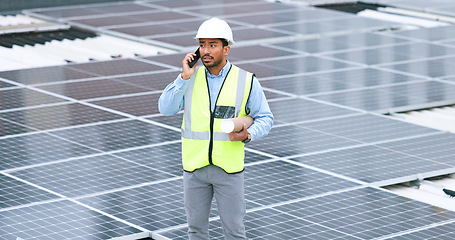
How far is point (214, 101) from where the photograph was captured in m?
9.45

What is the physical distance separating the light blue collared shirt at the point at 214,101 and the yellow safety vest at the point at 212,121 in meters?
0.05

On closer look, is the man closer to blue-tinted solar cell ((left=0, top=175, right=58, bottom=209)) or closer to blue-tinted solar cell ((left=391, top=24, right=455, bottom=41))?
blue-tinted solar cell ((left=0, top=175, right=58, bottom=209))

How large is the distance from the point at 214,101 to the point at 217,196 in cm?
88

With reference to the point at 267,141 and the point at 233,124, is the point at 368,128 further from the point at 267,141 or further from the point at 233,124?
the point at 233,124

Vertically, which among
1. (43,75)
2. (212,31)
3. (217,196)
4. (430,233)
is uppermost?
(212,31)

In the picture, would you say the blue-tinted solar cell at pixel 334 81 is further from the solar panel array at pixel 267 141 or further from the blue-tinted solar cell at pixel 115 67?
the blue-tinted solar cell at pixel 115 67

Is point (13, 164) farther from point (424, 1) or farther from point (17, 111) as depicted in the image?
point (424, 1)

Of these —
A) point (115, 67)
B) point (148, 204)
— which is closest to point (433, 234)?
point (148, 204)

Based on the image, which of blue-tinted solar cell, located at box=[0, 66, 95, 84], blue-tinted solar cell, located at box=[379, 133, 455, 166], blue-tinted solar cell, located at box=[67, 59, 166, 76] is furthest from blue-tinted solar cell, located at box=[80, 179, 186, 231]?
blue-tinted solar cell, located at box=[67, 59, 166, 76]

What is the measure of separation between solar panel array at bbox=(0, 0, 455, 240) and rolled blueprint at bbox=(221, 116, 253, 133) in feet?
7.60

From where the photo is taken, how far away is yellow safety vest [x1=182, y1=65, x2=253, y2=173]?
9.37m

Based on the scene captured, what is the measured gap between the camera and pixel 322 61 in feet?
69.9

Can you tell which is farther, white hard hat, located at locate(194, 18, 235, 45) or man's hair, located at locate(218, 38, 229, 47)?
man's hair, located at locate(218, 38, 229, 47)

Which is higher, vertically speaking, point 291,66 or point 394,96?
point 291,66
